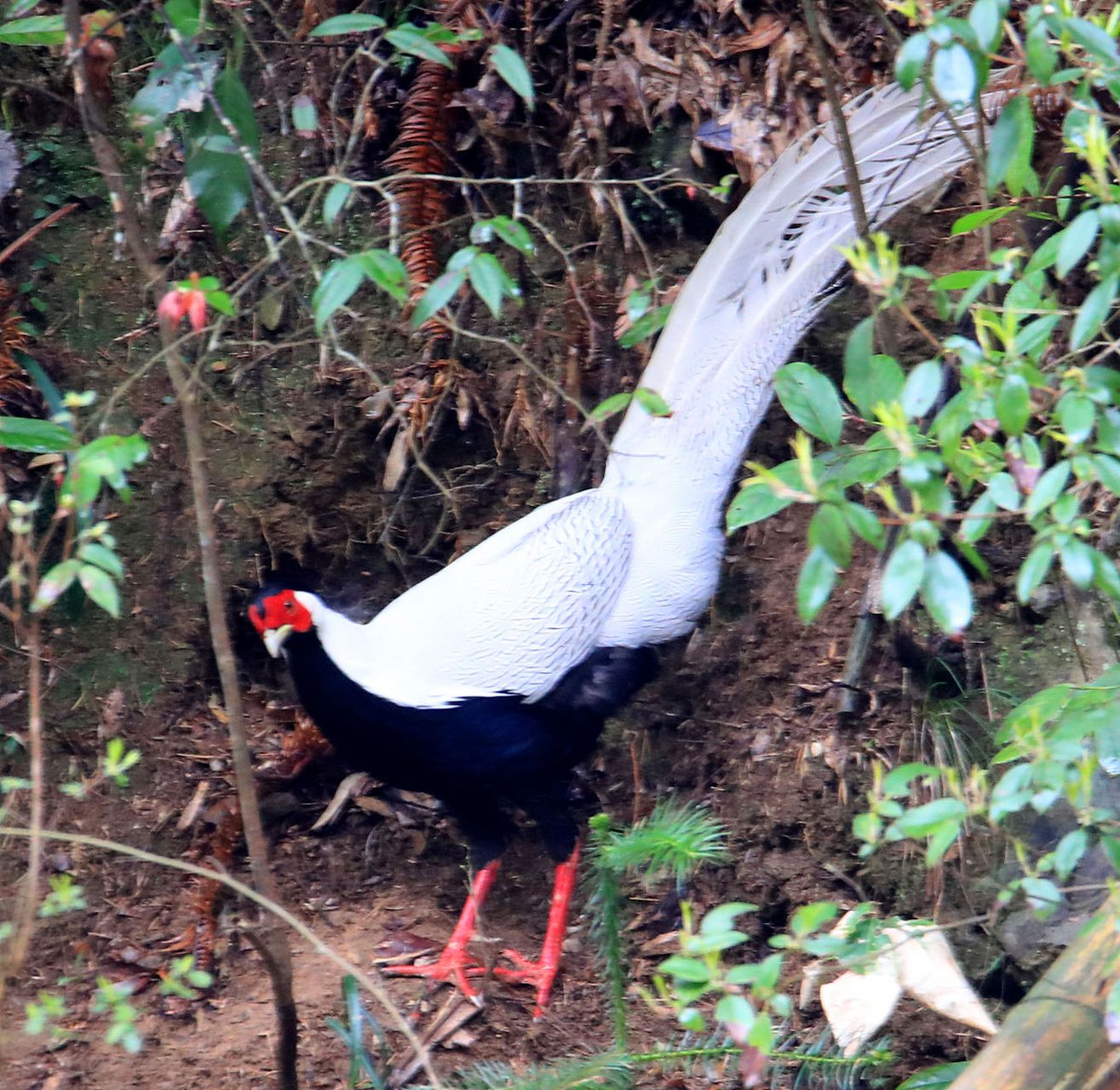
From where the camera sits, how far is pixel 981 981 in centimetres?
259

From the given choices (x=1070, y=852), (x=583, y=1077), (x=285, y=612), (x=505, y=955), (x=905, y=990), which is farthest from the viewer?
(x=505, y=955)

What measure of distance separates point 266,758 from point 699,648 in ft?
4.38

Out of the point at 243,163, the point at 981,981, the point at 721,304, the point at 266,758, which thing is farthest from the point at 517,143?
the point at 981,981

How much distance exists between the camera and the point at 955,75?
134 cm

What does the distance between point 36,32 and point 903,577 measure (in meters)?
1.89

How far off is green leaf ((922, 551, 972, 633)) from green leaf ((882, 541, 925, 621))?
1.1 inches

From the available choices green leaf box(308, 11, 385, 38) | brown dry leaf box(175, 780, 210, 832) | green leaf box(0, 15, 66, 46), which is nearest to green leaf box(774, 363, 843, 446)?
green leaf box(308, 11, 385, 38)

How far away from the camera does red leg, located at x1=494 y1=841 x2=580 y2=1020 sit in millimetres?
3025

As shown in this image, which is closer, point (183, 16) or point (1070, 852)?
point (1070, 852)

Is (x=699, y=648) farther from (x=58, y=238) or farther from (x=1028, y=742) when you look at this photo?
(x=58, y=238)

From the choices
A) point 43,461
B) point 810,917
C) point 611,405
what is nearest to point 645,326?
point 611,405

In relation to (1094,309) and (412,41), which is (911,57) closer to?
(1094,309)

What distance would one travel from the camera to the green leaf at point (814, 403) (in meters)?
1.70

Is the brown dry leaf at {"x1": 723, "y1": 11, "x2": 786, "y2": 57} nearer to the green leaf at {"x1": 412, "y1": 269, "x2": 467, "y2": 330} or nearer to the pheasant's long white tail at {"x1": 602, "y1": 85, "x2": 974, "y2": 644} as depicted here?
the pheasant's long white tail at {"x1": 602, "y1": 85, "x2": 974, "y2": 644}
